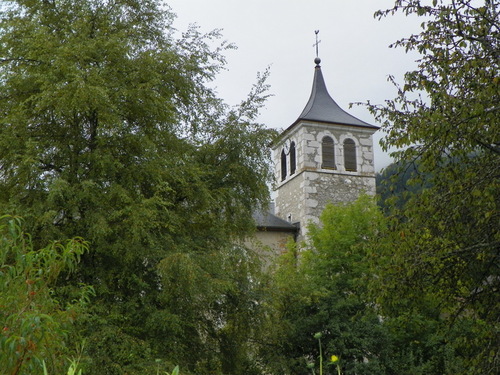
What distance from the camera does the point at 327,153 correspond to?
2772 cm

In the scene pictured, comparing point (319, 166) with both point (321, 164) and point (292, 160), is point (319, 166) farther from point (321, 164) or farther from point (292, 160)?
point (292, 160)

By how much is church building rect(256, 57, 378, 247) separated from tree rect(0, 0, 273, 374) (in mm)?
12932

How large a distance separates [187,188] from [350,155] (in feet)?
57.2

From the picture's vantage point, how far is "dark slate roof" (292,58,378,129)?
2835 centimetres

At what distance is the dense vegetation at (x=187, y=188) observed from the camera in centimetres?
859

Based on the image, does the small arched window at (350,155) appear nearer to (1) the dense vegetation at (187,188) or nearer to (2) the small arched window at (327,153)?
(2) the small arched window at (327,153)

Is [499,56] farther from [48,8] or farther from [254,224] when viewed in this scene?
[48,8]

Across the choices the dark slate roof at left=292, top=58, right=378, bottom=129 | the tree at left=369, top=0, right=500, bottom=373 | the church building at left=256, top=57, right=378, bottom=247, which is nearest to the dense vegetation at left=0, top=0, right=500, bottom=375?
the tree at left=369, top=0, right=500, bottom=373

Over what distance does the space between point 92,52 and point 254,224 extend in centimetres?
470

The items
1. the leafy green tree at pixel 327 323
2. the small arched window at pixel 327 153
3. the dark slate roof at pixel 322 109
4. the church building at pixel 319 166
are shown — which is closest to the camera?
the leafy green tree at pixel 327 323

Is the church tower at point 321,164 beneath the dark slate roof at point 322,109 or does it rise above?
beneath

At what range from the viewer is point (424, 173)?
31.7 feet

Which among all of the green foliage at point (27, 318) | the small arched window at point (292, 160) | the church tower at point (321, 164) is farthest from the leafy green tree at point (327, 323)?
the small arched window at point (292, 160)

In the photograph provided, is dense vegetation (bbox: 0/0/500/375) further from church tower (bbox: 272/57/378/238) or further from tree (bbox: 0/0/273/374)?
church tower (bbox: 272/57/378/238)
